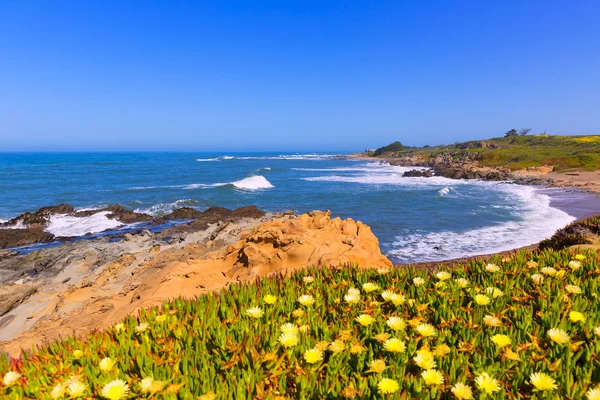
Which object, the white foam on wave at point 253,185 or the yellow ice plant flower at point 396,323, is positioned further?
the white foam on wave at point 253,185

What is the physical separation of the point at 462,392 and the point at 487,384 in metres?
0.16

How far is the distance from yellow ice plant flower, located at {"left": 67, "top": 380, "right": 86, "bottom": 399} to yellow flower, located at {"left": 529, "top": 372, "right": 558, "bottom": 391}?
2.24 metres

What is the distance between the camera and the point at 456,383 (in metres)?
1.85

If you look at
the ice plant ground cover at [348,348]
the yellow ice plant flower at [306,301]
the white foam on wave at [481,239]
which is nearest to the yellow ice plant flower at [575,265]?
the ice plant ground cover at [348,348]

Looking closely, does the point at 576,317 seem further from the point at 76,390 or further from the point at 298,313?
the point at 76,390

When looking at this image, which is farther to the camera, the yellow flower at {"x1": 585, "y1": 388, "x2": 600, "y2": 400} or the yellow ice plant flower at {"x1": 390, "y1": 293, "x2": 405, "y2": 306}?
the yellow ice plant flower at {"x1": 390, "y1": 293, "x2": 405, "y2": 306}

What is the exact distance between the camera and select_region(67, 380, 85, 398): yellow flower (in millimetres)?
1842

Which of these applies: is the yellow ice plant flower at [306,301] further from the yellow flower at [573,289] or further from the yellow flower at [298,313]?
the yellow flower at [573,289]

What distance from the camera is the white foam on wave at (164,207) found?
88.0 ft

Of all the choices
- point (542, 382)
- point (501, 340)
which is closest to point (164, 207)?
point (501, 340)

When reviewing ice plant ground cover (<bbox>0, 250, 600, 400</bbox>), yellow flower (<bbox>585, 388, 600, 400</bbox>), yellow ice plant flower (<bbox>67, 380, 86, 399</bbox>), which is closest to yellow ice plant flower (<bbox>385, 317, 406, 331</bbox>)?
ice plant ground cover (<bbox>0, 250, 600, 400</bbox>)

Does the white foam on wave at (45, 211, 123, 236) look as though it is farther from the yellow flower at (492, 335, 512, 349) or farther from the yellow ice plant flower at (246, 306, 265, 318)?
the yellow flower at (492, 335, 512, 349)

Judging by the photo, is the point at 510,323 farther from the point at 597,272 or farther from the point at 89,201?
the point at 89,201

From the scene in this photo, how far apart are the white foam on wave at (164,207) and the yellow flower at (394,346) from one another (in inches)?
1016
